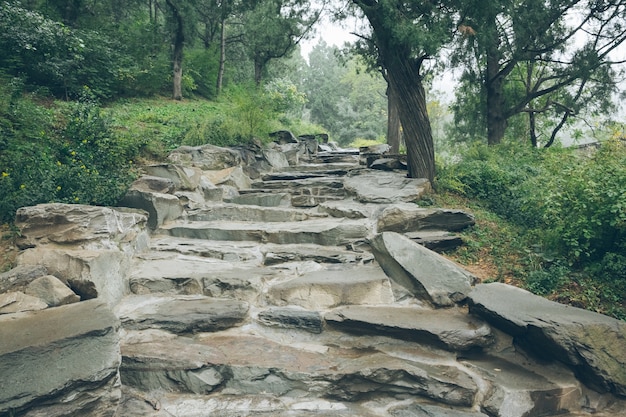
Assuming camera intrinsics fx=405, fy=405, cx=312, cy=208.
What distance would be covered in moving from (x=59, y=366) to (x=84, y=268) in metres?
1.16

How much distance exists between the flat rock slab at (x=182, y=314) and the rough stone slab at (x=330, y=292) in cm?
36

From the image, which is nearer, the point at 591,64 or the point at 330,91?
the point at 591,64

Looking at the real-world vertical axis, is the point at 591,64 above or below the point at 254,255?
above

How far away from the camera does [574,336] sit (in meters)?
2.66

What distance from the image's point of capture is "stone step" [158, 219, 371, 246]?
4.88 meters

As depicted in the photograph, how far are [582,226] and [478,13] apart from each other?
3633 millimetres

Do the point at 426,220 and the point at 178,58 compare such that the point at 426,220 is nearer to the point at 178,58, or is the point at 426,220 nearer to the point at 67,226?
the point at 67,226

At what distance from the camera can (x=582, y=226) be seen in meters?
3.77

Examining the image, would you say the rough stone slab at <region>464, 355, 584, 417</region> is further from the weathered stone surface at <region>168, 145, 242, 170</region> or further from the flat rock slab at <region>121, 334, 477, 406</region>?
the weathered stone surface at <region>168, 145, 242, 170</region>

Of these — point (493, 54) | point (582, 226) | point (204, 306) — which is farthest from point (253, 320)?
point (493, 54)

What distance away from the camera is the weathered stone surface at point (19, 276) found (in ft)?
9.75

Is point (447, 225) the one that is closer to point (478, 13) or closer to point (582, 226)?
point (582, 226)

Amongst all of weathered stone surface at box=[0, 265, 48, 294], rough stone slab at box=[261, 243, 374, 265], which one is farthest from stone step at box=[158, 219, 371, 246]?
weathered stone surface at box=[0, 265, 48, 294]

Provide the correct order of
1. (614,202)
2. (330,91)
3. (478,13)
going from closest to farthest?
1. (614,202)
2. (478,13)
3. (330,91)
